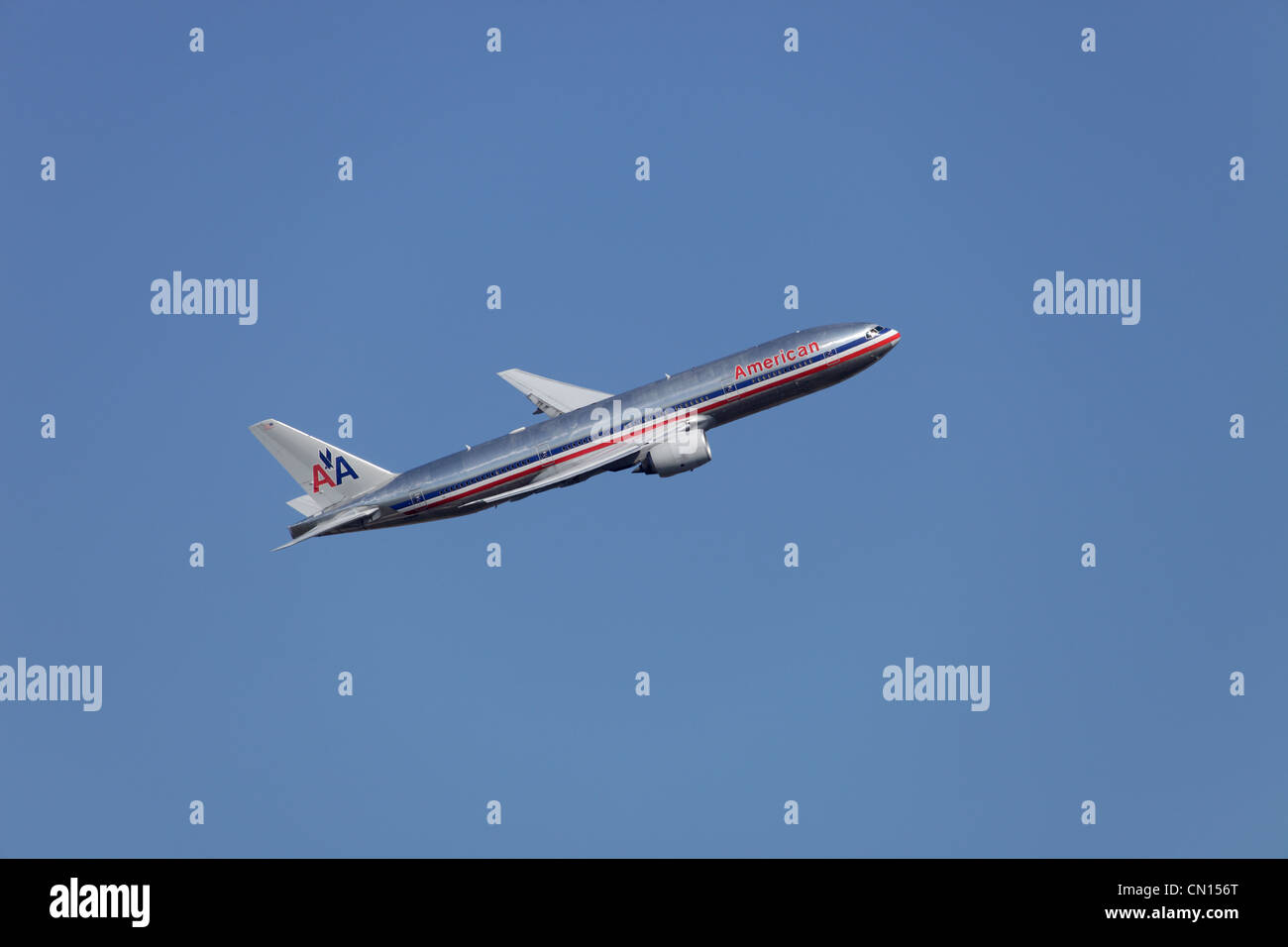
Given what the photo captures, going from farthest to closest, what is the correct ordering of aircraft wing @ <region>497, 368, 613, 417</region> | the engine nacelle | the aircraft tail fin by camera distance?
aircraft wing @ <region>497, 368, 613, 417</region> → the aircraft tail fin → the engine nacelle

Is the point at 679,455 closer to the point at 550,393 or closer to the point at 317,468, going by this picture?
the point at 550,393

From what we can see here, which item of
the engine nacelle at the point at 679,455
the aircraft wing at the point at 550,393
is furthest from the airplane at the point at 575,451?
the aircraft wing at the point at 550,393

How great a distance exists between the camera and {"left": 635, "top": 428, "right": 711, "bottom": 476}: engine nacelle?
119500 mm

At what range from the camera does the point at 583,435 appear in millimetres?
119688

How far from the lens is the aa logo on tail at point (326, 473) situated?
402 feet

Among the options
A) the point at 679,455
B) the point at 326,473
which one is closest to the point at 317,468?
the point at 326,473

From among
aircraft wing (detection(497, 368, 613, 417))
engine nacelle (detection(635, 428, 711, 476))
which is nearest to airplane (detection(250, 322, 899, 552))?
engine nacelle (detection(635, 428, 711, 476))

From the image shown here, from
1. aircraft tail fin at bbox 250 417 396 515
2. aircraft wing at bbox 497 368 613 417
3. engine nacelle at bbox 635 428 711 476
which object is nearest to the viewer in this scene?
engine nacelle at bbox 635 428 711 476

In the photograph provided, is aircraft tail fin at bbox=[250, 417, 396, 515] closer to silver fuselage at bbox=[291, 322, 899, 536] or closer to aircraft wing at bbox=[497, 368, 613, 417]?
silver fuselage at bbox=[291, 322, 899, 536]

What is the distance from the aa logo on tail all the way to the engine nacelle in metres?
24.0

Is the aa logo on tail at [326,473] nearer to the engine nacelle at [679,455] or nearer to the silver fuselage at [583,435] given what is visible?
the silver fuselage at [583,435]

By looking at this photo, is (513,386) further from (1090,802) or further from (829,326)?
(1090,802)

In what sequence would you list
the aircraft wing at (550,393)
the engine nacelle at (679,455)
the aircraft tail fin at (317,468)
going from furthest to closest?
the aircraft wing at (550,393)
the aircraft tail fin at (317,468)
the engine nacelle at (679,455)

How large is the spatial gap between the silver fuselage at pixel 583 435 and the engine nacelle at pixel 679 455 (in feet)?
3.26
